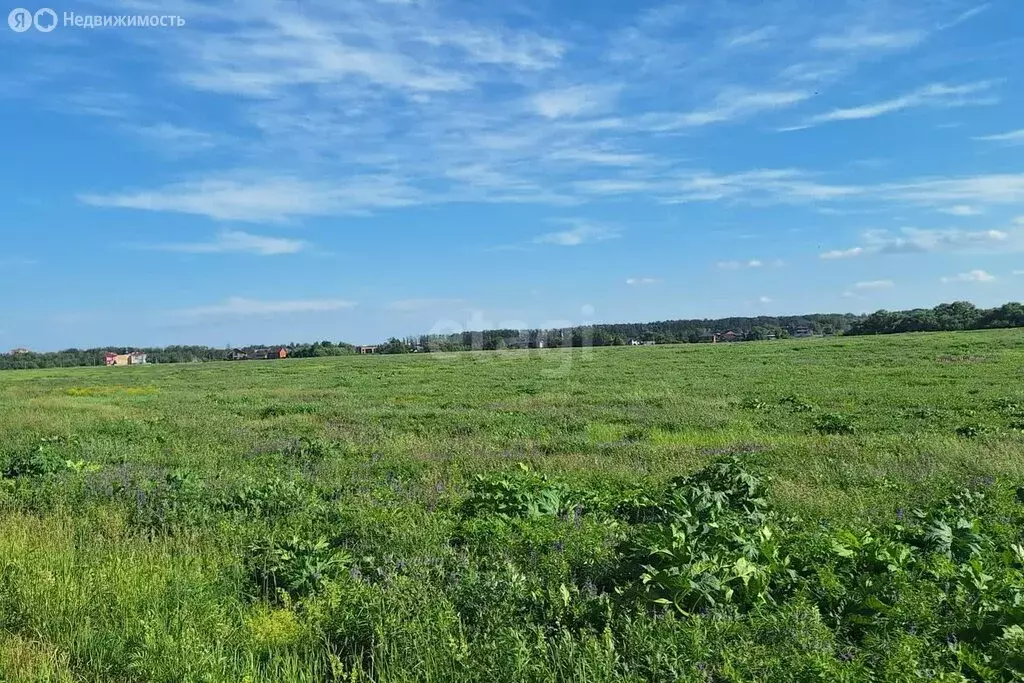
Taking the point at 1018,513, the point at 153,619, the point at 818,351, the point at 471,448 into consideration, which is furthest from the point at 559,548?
the point at 818,351

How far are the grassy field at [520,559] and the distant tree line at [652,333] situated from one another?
5594cm

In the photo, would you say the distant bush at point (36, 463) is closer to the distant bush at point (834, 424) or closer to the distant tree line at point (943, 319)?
the distant bush at point (834, 424)

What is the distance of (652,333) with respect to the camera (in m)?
104

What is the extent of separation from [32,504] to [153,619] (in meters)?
5.14

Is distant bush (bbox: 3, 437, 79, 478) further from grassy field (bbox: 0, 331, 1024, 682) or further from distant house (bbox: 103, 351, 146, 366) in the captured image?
distant house (bbox: 103, 351, 146, 366)

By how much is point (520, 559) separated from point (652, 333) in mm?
100269

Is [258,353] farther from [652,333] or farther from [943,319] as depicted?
[943,319]

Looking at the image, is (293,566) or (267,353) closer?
(293,566)

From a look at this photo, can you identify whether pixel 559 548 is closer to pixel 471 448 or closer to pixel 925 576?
pixel 925 576

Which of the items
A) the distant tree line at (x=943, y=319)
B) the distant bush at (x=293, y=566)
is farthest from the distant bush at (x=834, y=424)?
the distant tree line at (x=943, y=319)

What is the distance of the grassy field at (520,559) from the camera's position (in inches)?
160

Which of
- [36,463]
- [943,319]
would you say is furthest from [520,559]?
[943,319]

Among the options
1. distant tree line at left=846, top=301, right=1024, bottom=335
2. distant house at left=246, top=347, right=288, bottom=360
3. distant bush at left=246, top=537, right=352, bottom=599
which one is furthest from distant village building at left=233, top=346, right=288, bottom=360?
distant bush at left=246, top=537, right=352, bottom=599

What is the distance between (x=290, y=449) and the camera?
1373 centimetres
